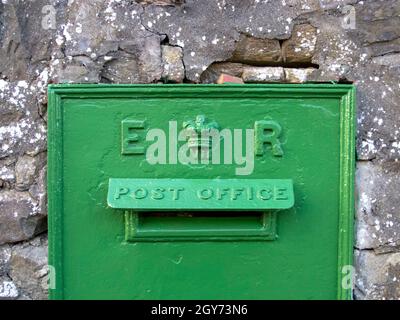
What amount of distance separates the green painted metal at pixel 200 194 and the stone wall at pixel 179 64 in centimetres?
27

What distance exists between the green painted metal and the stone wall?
27cm

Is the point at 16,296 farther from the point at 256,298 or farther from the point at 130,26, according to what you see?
the point at 130,26

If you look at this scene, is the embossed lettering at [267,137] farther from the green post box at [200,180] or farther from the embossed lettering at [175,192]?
the embossed lettering at [175,192]

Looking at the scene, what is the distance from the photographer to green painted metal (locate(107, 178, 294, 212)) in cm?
137

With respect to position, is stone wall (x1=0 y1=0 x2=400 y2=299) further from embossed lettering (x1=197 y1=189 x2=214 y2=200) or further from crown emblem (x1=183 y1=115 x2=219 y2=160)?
embossed lettering (x1=197 y1=189 x2=214 y2=200)

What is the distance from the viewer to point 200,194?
4.61 ft

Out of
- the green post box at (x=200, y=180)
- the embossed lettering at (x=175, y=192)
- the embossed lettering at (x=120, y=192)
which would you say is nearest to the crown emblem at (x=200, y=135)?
the green post box at (x=200, y=180)

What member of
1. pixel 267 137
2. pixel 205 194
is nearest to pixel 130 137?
pixel 205 194

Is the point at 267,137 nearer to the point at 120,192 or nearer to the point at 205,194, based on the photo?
the point at 205,194

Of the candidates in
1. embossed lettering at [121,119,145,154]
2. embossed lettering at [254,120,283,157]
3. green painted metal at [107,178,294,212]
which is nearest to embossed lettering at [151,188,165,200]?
green painted metal at [107,178,294,212]

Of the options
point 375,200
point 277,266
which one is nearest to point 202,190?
point 277,266

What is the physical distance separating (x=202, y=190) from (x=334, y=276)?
462mm

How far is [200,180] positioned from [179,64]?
0.35m

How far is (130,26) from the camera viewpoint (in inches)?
59.9
